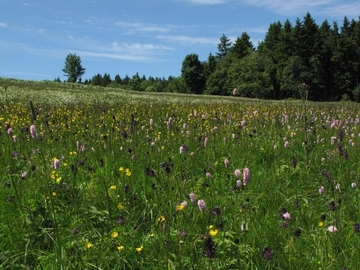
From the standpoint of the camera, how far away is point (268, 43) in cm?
8319

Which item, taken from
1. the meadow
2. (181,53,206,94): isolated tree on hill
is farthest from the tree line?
the meadow

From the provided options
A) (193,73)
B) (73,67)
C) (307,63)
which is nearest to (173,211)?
(307,63)

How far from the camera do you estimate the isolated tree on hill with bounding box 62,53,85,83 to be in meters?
126

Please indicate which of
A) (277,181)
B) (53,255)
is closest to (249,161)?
(277,181)

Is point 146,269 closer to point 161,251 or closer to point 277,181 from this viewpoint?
point 161,251

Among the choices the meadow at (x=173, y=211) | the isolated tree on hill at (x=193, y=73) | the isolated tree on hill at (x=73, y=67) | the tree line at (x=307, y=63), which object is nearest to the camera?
the meadow at (x=173, y=211)

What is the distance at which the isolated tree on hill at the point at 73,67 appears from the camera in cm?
12575

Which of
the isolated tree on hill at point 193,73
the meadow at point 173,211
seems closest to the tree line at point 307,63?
the isolated tree on hill at point 193,73

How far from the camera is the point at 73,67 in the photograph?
417 feet

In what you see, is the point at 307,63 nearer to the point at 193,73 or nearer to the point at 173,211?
the point at 193,73

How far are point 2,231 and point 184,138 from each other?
140 inches

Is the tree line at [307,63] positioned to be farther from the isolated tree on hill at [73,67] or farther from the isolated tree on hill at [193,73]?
the isolated tree on hill at [73,67]

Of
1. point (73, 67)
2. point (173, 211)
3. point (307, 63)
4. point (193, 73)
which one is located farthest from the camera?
point (73, 67)

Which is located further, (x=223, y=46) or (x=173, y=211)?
(x=223, y=46)
